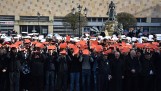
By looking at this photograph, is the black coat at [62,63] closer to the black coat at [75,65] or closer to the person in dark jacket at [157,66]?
the black coat at [75,65]

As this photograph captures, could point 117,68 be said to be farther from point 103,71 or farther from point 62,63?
point 62,63

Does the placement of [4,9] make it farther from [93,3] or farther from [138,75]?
[138,75]

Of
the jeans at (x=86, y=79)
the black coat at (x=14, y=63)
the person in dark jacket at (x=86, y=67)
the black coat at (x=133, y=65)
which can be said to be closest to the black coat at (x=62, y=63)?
the person in dark jacket at (x=86, y=67)

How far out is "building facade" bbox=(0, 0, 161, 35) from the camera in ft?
233

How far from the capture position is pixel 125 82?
15.1 m

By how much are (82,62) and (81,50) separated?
1.59ft

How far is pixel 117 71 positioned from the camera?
1470 centimetres

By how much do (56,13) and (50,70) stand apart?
196 feet

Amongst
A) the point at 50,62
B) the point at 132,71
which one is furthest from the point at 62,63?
the point at 132,71

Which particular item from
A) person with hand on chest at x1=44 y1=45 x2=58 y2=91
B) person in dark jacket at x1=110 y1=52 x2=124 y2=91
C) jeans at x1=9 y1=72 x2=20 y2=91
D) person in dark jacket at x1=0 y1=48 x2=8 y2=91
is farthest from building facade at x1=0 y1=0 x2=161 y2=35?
person in dark jacket at x1=110 y1=52 x2=124 y2=91

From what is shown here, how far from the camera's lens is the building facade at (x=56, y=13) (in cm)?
Answer: 7094

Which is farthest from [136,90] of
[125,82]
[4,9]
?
[4,9]

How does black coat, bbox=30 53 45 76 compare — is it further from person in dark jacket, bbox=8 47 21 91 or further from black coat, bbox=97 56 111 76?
black coat, bbox=97 56 111 76

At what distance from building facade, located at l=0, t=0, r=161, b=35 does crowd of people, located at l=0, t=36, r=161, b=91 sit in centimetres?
5368
